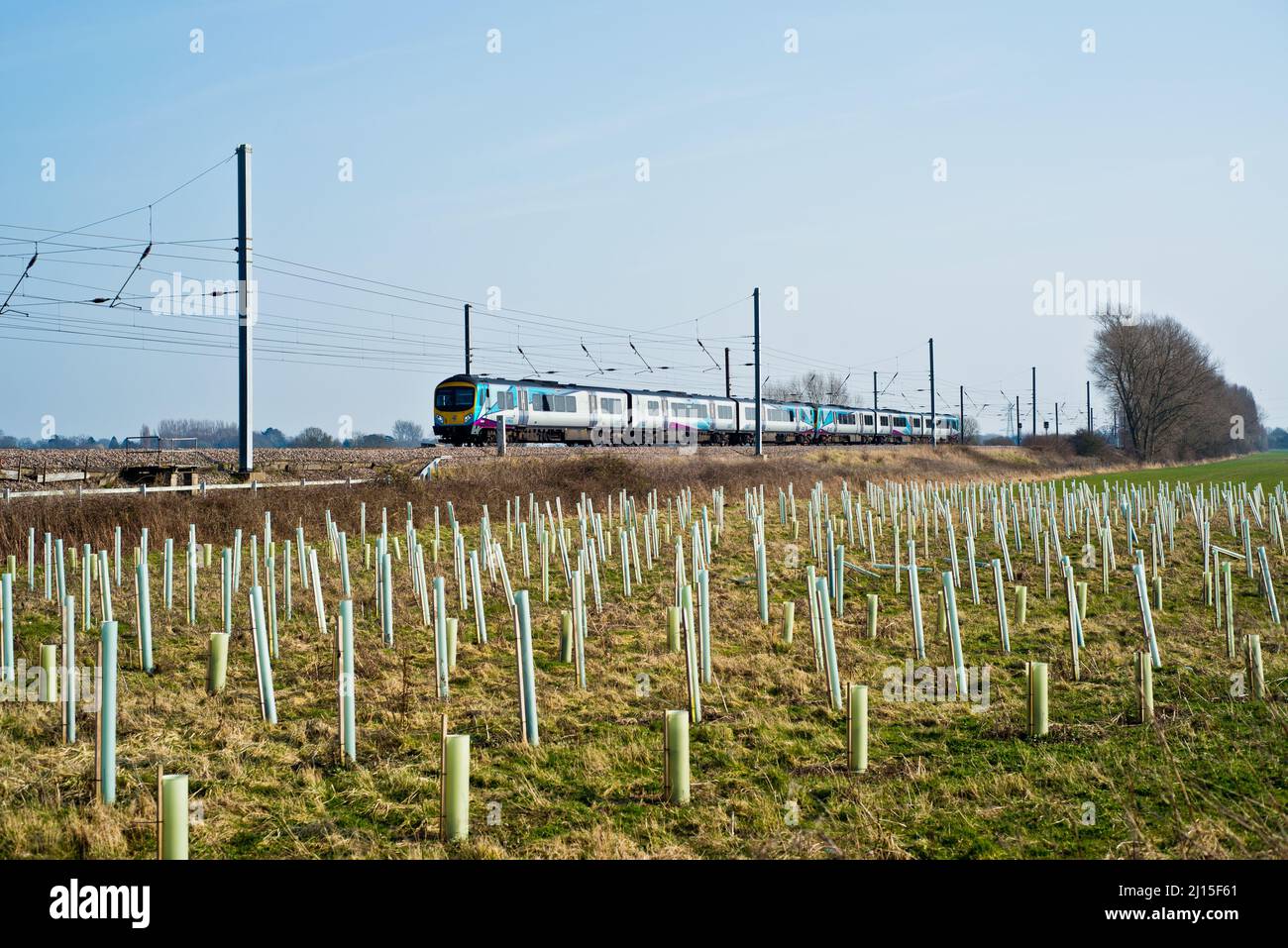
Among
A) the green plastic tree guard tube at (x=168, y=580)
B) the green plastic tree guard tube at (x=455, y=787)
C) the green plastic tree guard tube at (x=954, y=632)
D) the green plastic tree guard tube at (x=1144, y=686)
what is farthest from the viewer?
the green plastic tree guard tube at (x=168, y=580)

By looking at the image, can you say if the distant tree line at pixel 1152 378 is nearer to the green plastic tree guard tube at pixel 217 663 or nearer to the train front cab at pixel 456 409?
the train front cab at pixel 456 409

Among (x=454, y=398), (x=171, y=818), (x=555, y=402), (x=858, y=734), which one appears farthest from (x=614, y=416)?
(x=171, y=818)

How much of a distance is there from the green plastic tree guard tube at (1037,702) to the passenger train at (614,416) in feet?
75.3

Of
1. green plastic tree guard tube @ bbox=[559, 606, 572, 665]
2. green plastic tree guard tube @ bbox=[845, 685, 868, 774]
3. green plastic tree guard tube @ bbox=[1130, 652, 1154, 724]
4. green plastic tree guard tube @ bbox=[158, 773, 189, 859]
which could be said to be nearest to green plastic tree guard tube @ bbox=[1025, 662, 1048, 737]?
green plastic tree guard tube @ bbox=[1130, 652, 1154, 724]

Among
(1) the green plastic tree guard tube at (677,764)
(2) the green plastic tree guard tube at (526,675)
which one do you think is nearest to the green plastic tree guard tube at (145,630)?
(2) the green plastic tree guard tube at (526,675)

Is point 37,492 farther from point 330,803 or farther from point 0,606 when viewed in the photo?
point 330,803

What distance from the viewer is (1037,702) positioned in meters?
5.31

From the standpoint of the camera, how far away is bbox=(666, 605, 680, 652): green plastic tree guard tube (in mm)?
7508

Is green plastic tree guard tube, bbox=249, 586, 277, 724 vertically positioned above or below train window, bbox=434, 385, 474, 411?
below

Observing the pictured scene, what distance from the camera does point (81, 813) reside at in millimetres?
4207

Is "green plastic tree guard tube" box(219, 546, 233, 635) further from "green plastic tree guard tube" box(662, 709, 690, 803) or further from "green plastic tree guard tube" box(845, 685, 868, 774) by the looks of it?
"green plastic tree guard tube" box(845, 685, 868, 774)

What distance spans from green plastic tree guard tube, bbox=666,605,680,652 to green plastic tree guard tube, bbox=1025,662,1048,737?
2.87 meters

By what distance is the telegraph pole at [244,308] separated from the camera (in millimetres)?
14242
